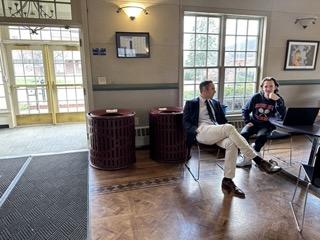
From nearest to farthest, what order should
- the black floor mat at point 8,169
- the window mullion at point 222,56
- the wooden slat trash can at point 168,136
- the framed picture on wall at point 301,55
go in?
the black floor mat at point 8,169
the wooden slat trash can at point 168,136
the window mullion at point 222,56
the framed picture on wall at point 301,55

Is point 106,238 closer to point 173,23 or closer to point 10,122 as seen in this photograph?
point 173,23

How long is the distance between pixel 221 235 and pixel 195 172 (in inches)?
45.1

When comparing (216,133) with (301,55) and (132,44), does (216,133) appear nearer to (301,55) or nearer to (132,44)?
(132,44)

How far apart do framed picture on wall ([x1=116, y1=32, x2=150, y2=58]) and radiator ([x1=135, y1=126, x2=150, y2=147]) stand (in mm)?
1122

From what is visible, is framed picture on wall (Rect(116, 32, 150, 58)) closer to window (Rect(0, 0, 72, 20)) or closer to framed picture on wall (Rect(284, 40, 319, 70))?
window (Rect(0, 0, 72, 20))

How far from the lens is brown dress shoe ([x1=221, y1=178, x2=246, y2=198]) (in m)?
2.42

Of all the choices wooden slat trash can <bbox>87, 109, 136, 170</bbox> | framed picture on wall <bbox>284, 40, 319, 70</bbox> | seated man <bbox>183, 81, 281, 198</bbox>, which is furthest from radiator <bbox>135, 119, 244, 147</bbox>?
framed picture on wall <bbox>284, 40, 319, 70</bbox>

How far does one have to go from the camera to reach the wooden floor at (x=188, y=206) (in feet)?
6.21

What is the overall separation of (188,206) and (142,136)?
68.0 inches

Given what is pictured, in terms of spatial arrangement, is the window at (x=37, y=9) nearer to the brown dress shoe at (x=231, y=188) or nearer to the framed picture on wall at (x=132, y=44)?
the framed picture on wall at (x=132, y=44)

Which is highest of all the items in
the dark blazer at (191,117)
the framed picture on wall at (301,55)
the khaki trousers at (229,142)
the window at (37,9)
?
the window at (37,9)

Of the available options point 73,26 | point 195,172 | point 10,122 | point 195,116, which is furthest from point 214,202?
point 10,122

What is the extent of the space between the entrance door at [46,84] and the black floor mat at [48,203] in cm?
246

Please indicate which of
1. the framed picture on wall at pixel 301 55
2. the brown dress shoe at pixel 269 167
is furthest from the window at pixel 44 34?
the brown dress shoe at pixel 269 167
